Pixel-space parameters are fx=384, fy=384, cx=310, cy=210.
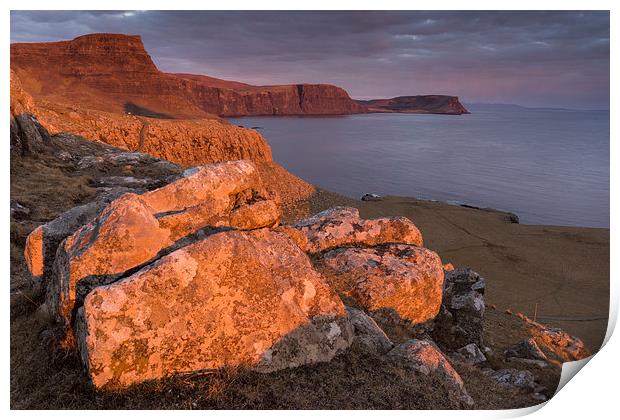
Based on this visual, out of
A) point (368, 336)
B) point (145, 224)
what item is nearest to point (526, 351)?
point (368, 336)

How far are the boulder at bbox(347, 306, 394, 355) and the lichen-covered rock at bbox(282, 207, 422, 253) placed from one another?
2.70 metres

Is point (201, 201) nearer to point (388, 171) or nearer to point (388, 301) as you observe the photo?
point (388, 301)

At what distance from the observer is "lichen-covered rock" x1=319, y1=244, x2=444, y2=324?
8.72m

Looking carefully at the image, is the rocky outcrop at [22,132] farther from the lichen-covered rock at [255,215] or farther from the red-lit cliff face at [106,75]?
the red-lit cliff face at [106,75]

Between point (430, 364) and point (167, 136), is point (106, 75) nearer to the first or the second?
point (167, 136)

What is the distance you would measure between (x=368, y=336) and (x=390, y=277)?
2.48 m

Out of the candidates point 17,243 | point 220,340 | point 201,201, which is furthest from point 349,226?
point 17,243

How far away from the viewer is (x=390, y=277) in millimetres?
9039

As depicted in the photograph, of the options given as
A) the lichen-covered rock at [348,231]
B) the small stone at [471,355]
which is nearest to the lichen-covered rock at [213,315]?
the lichen-covered rock at [348,231]

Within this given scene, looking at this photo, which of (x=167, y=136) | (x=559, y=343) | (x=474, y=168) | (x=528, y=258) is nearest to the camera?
(x=559, y=343)

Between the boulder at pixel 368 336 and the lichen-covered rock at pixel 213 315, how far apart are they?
15.7 inches

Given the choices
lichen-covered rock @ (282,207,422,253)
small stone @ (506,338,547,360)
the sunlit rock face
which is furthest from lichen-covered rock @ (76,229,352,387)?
small stone @ (506,338,547,360)

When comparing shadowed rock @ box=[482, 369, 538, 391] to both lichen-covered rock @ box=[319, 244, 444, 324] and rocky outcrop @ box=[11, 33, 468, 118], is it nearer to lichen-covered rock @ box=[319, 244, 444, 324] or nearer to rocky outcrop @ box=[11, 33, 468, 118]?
lichen-covered rock @ box=[319, 244, 444, 324]

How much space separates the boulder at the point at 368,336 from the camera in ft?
21.7
